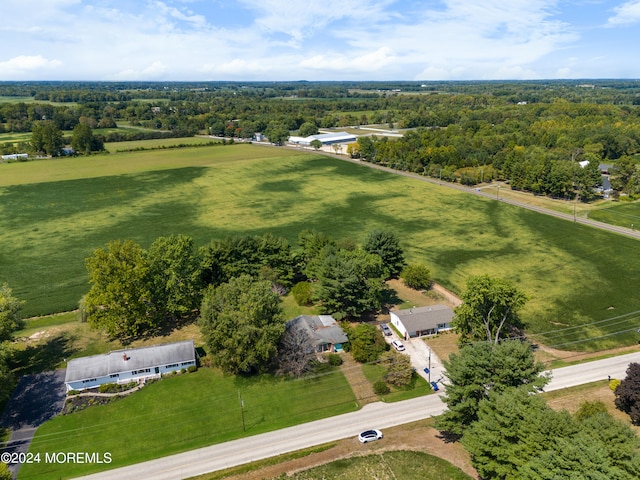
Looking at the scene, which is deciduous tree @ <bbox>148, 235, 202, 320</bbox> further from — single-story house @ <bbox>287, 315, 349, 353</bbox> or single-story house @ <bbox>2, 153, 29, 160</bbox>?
single-story house @ <bbox>2, 153, 29, 160</bbox>

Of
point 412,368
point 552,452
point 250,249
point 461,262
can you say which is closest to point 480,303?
point 412,368

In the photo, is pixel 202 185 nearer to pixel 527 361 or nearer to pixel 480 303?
pixel 480 303

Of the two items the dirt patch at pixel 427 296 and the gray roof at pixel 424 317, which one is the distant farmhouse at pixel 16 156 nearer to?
the dirt patch at pixel 427 296

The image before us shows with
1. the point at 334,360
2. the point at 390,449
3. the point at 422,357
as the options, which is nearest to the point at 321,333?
the point at 334,360

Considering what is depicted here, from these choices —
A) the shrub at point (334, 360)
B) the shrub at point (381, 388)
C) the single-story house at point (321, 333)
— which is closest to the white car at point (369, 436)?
the shrub at point (381, 388)

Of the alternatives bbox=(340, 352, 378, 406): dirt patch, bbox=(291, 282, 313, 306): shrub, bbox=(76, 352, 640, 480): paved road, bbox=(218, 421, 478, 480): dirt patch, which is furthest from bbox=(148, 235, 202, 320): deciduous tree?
bbox=(218, 421, 478, 480): dirt patch

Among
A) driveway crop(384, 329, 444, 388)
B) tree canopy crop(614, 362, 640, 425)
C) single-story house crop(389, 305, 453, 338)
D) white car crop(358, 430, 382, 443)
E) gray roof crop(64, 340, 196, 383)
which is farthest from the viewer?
single-story house crop(389, 305, 453, 338)
